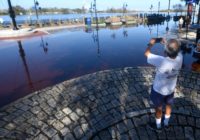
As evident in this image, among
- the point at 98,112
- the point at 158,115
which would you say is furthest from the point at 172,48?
the point at 98,112

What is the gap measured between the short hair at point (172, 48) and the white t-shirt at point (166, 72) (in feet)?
0.34

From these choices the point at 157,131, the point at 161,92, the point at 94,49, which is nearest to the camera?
the point at 161,92

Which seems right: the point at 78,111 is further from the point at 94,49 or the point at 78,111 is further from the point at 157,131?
the point at 94,49

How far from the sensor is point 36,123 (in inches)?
183

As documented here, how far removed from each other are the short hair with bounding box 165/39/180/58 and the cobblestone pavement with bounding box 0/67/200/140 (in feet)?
6.38

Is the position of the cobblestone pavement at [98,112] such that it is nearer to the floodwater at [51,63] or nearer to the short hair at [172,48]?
the short hair at [172,48]

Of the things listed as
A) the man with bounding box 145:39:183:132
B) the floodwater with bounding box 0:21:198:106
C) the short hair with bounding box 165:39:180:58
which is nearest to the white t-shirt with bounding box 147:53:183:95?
the man with bounding box 145:39:183:132

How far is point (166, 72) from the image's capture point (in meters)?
3.67

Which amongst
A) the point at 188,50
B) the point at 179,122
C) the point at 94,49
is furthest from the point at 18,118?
the point at 188,50

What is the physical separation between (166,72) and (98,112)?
234 cm

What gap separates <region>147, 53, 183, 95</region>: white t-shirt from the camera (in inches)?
144

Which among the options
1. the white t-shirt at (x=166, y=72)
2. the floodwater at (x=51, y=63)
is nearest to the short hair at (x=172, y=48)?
the white t-shirt at (x=166, y=72)

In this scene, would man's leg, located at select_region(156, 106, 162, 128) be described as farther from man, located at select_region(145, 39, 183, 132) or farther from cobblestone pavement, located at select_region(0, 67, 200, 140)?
cobblestone pavement, located at select_region(0, 67, 200, 140)

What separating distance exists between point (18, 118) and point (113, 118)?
2.52 m
